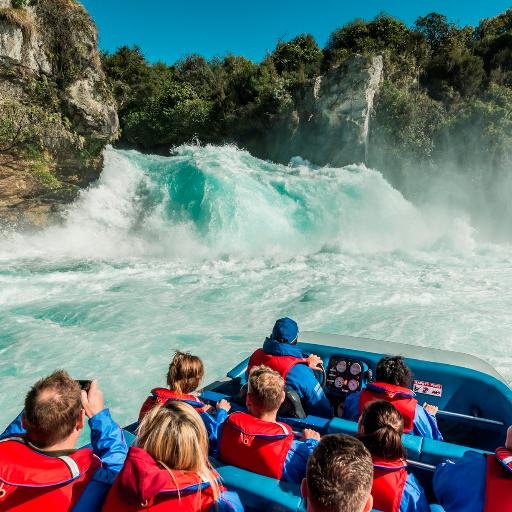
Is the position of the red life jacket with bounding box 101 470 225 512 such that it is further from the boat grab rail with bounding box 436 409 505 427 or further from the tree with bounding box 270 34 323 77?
the tree with bounding box 270 34 323 77

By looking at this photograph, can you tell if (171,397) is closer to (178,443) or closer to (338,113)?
(178,443)

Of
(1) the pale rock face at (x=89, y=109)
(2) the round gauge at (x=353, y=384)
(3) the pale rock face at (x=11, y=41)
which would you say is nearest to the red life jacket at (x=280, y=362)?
(2) the round gauge at (x=353, y=384)

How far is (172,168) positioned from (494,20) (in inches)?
886

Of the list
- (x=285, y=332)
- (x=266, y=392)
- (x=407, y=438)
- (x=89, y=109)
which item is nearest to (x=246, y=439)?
(x=266, y=392)

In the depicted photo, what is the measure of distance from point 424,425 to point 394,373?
14.3 inches

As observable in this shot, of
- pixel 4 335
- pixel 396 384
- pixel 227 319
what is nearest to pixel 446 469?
pixel 396 384

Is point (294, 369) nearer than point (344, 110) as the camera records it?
Yes

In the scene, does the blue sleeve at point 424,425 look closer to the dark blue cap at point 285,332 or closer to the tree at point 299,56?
the dark blue cap at point 285,332

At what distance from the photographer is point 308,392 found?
10.7ft

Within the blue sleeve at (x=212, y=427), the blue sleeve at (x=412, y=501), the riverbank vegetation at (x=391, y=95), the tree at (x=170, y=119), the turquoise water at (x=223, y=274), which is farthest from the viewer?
the tree at (x=170, y=119)

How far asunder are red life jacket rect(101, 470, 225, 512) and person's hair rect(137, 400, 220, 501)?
21 mm

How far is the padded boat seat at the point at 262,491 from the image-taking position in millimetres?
1835

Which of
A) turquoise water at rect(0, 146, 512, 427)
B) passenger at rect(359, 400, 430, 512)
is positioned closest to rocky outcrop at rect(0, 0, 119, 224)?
turquoise water at rect(0, 146, 512, 427)

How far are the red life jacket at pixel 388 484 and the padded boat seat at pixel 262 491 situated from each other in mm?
328
